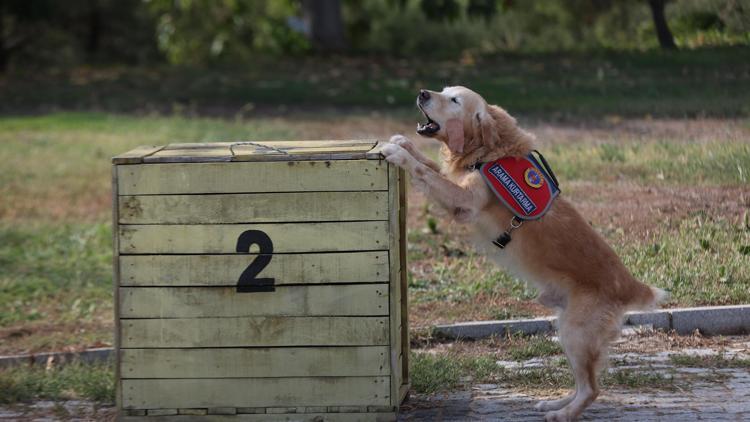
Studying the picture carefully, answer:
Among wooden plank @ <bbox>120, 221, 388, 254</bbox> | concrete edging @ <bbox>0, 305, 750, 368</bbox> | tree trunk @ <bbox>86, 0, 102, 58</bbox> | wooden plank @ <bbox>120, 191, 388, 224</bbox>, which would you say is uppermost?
tree trunk @ <bbox>86, 0, 102, 58</bbox>

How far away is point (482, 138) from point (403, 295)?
0.94 meters

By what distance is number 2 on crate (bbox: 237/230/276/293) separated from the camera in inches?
200

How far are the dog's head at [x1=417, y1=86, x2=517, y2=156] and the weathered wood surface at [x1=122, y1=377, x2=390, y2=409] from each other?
139 centimetres

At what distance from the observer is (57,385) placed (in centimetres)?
618

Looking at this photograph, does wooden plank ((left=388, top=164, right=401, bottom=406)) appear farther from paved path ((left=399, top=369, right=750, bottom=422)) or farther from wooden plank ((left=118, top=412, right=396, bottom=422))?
paved path ((left=399, top=369, right=750, bottom=422))

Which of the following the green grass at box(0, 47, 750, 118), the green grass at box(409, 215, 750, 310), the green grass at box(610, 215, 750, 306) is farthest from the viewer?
the green grass at box(0, 47, 750, 118)

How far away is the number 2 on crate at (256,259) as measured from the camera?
5.08 meters

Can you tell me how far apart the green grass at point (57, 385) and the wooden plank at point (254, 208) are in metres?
1.39

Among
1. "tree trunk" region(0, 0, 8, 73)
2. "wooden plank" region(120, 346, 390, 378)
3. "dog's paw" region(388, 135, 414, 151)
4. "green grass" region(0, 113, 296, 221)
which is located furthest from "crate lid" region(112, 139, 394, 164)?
"tree trunk" region(0, 0, 8, 73)

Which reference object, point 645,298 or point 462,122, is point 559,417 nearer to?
point 645,298

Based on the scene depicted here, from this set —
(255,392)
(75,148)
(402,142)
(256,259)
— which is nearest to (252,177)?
(256,259)

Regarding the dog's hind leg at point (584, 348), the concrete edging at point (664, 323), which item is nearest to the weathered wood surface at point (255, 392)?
the dog's hind leg at point (584, 348)

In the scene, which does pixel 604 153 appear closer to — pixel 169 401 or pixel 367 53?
pixel 169 401

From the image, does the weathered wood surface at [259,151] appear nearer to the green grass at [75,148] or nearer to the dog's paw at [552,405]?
the dog's paw at [552,405]
